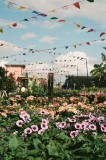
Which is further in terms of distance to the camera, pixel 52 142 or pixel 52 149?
pixel 52 142

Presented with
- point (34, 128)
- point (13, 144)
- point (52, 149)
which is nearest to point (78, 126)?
point (34, 128)

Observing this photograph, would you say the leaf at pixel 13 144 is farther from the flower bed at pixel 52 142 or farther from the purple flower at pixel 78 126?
the purple flower at pixel 78 126

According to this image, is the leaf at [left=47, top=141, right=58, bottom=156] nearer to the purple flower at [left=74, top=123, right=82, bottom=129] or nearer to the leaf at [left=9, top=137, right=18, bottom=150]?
the leaf at [left=9, top=137, right=18, bottom=150]

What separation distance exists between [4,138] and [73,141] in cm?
104

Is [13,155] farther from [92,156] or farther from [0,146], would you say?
[92,156]

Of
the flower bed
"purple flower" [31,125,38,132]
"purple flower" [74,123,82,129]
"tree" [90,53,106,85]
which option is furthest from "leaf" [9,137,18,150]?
"tree" [90,53,106,85]

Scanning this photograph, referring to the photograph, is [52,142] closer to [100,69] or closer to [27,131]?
[27,131]

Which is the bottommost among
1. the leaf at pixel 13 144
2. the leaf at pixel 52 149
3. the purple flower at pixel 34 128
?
the leaf at pixel 52 149

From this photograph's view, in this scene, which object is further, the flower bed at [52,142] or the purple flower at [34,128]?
the purple flower at [34,128]

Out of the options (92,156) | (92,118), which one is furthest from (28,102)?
(92,156)

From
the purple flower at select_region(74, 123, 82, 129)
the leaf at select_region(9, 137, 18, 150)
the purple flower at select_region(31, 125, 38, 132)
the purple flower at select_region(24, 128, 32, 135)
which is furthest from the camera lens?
the purple flower at select_region(74, 123, 82, 129)

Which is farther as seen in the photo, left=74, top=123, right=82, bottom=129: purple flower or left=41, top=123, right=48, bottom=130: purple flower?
left=74, top=123, right=82, bottom=129: purple flower

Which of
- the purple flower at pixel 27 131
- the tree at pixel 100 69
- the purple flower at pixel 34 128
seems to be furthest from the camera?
the tree at pixel 100 69

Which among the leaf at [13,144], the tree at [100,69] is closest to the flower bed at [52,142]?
the leaf at [13,144]
